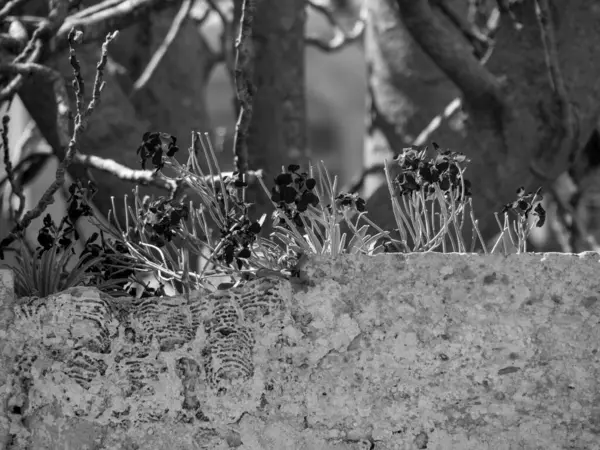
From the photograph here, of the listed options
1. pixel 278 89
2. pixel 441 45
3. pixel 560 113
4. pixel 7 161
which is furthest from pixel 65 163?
pixel 560 113

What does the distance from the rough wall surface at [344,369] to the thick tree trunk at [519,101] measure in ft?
5.97

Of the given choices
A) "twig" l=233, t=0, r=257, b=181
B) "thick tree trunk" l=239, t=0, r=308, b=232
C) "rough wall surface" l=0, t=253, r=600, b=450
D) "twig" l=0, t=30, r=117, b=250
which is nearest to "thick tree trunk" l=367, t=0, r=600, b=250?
"thick tree trunk" l=239, t=0, r=308, b=232

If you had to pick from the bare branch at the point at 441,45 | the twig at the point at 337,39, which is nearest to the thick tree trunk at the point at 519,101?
the bare branch at the point at 441,45

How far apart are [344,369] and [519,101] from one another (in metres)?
2.18

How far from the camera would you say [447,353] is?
95.3 inches

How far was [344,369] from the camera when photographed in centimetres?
242

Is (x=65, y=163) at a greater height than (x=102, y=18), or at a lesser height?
lesser

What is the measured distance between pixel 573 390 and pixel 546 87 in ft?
7.04

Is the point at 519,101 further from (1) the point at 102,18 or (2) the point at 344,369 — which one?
(2) the point at 344,369

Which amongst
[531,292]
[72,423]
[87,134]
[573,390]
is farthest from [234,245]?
[87,134]

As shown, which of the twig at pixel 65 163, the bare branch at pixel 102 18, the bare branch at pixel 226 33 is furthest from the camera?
the bare branch at pixel 226 33

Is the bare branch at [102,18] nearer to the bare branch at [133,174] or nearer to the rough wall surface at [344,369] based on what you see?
the bare branch at [133,174]

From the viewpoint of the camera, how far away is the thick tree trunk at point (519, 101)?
4.19 metres

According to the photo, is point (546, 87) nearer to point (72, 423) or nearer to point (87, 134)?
point (87, 134)
